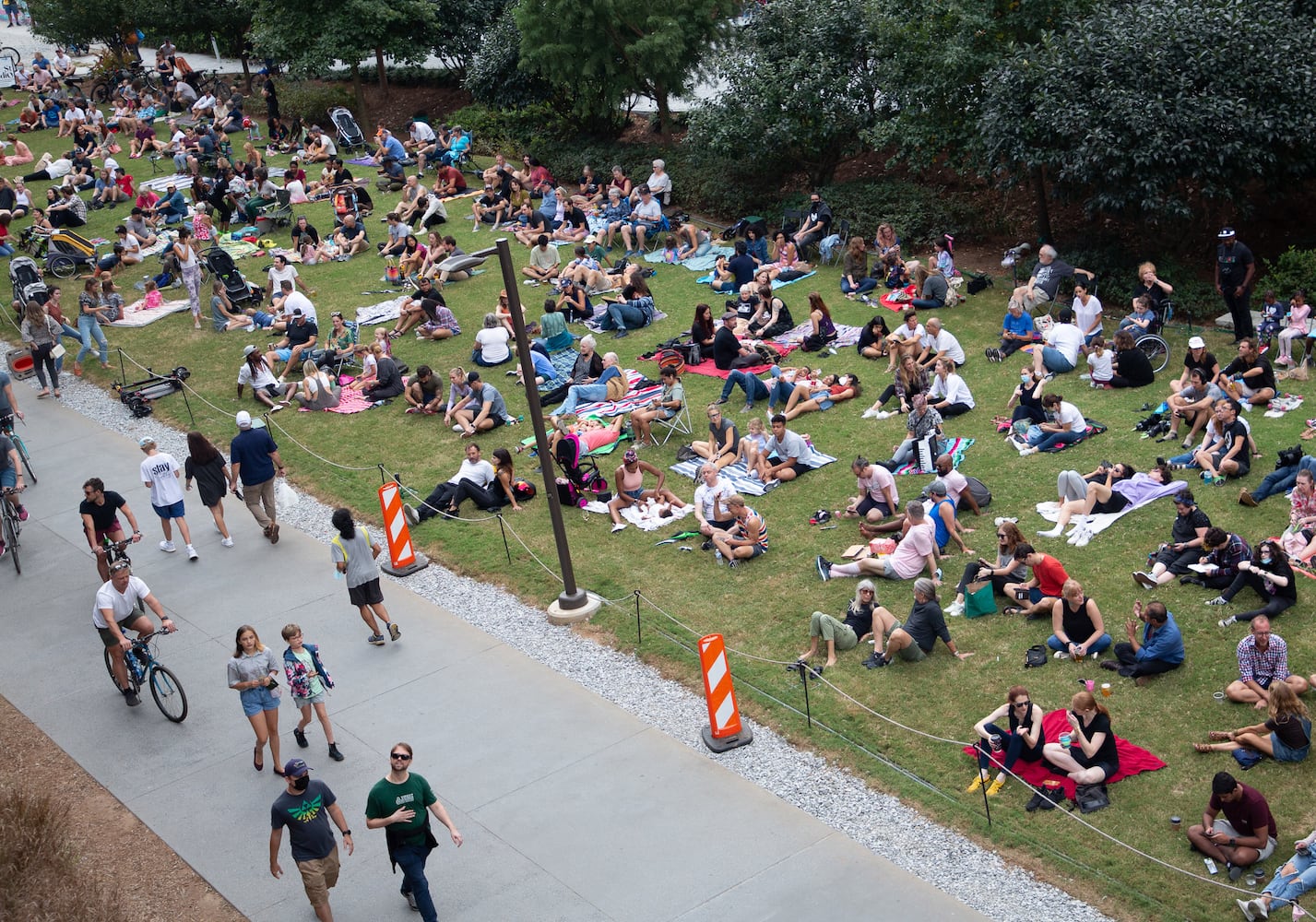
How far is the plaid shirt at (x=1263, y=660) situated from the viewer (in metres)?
11.1

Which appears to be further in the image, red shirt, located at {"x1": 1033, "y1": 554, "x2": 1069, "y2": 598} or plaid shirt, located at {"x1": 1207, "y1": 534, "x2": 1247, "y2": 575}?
red shirt, located at {"x1": 1033, "y1": 554, "x2": 1069, "y2": 598}

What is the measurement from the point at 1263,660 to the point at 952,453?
5.92 m

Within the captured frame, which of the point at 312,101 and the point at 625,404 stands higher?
the point at 312,101

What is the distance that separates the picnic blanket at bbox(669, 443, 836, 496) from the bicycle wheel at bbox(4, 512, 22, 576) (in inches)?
334

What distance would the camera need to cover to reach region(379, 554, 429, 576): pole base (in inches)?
620

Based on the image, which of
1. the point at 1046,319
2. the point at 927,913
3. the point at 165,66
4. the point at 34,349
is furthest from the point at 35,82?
the point at 927,913

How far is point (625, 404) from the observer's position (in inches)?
767

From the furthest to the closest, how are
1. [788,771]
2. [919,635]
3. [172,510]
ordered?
1. [172,510]
2. [919,635]
3. [788,771]

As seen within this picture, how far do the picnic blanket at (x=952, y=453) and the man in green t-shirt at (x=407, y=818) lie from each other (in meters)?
8.44

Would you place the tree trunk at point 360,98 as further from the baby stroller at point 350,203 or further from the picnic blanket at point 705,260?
the picnic blanket at point 705,260

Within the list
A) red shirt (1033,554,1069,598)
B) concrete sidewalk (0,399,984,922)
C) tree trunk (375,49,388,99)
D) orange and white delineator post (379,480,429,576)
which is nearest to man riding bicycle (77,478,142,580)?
concrete sidewalk (0,399,984,922)

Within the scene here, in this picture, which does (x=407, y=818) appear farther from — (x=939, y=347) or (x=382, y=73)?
(x=382, y=73)

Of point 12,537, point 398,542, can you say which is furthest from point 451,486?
point 12,537

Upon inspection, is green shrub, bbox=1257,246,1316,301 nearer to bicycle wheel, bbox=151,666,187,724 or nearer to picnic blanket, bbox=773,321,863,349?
picnic blanket, bbox=773,321,863,349
